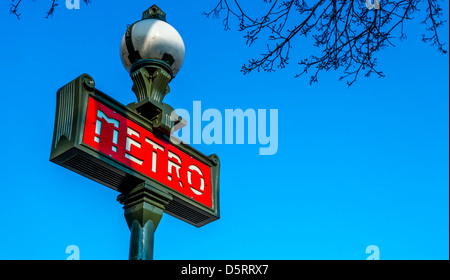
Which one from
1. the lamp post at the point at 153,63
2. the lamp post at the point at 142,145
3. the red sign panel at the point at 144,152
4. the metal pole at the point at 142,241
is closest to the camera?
the metal pole at the point at 142,241

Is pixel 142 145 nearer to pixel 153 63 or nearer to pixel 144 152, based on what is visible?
pixel 144 152

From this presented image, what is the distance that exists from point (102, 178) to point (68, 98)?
711 millimetres

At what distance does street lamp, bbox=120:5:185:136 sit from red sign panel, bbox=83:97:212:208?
0.26 metres

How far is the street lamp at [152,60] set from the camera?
17.9ft

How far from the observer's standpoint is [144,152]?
5086mm

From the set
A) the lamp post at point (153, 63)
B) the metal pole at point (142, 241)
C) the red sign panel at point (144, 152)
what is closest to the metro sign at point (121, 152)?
the red sign panel at point (144, 152)

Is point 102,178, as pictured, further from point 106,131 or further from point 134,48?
point 134,48

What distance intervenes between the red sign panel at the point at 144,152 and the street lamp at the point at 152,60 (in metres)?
0.26

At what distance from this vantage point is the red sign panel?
187 inches

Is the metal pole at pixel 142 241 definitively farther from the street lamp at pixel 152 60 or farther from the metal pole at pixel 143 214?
the street lamp at pixel 152 60

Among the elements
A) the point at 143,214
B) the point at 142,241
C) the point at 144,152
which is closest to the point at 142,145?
the point at 144,152

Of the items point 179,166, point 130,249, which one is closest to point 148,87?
point 179,166

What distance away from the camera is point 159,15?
6.02 metres

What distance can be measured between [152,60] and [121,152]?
1149mm
